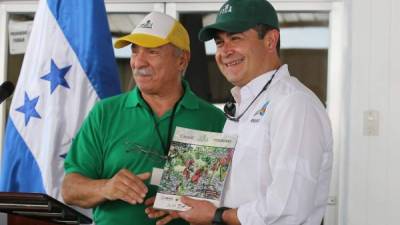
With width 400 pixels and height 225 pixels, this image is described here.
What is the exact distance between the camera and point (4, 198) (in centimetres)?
176

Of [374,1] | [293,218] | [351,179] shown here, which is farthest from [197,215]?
→ [374,1]

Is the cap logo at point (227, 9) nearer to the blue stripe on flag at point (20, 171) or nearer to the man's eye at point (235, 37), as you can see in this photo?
the man's eye at point (235, 37)

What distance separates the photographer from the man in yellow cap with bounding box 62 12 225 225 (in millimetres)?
2311

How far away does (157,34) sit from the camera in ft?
7.93

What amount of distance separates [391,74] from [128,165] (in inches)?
65.1

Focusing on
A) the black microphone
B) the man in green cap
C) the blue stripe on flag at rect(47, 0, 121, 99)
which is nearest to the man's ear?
the man in green cap

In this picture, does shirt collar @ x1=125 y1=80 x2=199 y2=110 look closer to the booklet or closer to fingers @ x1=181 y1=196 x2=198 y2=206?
the booklet

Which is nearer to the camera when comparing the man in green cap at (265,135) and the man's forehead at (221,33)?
the man in green cap at (265,135)

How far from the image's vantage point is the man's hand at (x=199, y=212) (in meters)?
1.90

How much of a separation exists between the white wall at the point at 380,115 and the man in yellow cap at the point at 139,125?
1167 millimetres

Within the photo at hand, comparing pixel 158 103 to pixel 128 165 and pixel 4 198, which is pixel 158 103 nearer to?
pixel 128 165

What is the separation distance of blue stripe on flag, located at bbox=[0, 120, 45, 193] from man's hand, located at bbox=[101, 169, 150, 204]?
1.05 meters

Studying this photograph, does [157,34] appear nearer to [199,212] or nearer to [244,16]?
[244,16]

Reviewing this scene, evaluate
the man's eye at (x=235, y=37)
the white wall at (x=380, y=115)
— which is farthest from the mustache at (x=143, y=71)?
the white wall at (x=380, y=115)
